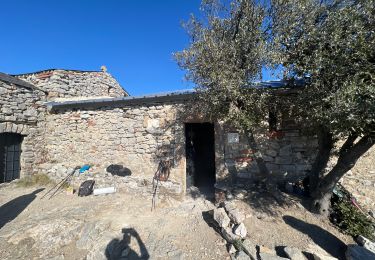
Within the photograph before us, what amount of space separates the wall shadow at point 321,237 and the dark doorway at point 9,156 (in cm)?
1002

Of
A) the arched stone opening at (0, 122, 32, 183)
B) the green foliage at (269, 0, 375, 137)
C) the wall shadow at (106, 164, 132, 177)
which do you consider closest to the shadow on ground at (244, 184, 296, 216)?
the green foliage at (269, 0, 375, 137)

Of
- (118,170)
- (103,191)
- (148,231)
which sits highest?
(118,170)

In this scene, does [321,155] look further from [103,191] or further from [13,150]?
[13,150]

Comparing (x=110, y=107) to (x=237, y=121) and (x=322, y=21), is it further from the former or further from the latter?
(x=322, y=21)

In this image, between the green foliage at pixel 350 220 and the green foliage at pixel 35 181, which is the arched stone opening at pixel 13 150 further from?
the green foliage at pixel 350 220

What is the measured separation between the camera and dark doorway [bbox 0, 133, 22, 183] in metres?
8.73

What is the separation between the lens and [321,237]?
15.0 ft

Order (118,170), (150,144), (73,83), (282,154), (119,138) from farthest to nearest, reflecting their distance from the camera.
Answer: (73,83) < (119,138) < (118,170) < (150,144) < (282,154)

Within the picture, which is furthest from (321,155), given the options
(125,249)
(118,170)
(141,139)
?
(118,170)

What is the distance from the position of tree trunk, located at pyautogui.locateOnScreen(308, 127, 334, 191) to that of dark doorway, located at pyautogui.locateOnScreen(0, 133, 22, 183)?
34.8ft

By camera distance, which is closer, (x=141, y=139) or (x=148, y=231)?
(x=148, y=231)

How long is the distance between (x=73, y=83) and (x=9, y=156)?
449 centimetres

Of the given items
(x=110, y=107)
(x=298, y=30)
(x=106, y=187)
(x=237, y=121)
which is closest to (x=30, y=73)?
(x=110, y=107)

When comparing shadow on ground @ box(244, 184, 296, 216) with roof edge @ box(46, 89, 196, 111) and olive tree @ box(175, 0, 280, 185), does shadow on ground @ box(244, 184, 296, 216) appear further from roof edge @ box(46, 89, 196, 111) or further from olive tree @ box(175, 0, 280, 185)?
roof edge @ box(46, 89, 196, 111)
